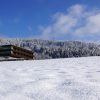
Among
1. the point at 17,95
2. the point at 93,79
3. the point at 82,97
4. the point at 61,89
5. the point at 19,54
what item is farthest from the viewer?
the point at 19,54

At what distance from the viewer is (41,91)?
12.8ft

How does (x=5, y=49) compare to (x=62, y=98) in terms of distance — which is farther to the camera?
(x=5, y=49)

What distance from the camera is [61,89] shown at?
400 cm

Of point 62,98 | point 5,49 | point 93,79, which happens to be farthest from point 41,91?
point 5,49

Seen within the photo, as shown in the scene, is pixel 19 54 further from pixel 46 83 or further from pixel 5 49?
pixel 46 83

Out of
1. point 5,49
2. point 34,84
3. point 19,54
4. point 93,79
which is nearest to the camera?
point 34,84

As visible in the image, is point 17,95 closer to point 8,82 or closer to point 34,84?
point 34,84

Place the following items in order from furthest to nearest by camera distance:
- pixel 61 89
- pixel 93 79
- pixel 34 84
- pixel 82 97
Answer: pixel 93 79 < pixel 34 84 < pixel 61 89 < pixel 82 97

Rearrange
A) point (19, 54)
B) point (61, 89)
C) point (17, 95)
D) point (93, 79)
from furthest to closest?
point (19, 54), point (93, 79), point (61, 89), point (17, 95)

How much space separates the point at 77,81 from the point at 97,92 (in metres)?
0.88

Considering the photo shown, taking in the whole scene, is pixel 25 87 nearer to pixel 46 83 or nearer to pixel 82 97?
pixel 46 83

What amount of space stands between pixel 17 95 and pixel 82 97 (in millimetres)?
886

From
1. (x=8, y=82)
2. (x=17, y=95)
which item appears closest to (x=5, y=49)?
(x=8, y=82)

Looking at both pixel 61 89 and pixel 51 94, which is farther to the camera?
pixel 61 89
